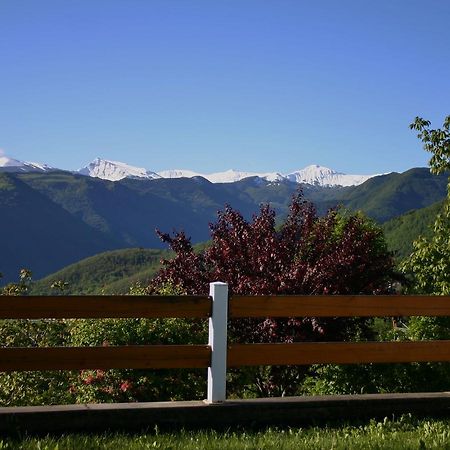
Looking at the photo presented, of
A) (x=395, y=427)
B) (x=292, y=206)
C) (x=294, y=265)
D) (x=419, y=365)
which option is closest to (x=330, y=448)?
(x=395, y=427)

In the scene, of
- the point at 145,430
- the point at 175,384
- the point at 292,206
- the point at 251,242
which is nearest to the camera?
the point at 145,430

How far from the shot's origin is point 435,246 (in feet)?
57.6

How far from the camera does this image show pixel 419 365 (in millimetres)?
10555

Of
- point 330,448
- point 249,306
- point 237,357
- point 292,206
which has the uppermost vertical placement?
point 292,206

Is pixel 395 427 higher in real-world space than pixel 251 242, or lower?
lower

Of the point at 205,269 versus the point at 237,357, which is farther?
the point at 205,269

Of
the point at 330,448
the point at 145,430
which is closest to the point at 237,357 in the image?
the point at 145,430

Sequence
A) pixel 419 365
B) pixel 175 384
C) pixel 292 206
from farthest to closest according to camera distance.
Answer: pixel 292 206 < pixel 419 365 < pixel 175 384

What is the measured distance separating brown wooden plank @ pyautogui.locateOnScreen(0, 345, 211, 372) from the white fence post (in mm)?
84

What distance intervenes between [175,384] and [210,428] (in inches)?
113

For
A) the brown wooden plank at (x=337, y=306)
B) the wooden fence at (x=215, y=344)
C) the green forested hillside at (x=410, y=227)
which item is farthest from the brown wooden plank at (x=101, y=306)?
the green forested hillside at (x=410, y=227)

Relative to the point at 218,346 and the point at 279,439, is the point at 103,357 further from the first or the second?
the point at 279,439

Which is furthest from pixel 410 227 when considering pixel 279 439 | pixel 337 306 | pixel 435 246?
pixel 279 439

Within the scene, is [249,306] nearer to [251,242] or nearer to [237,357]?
[237,357]
